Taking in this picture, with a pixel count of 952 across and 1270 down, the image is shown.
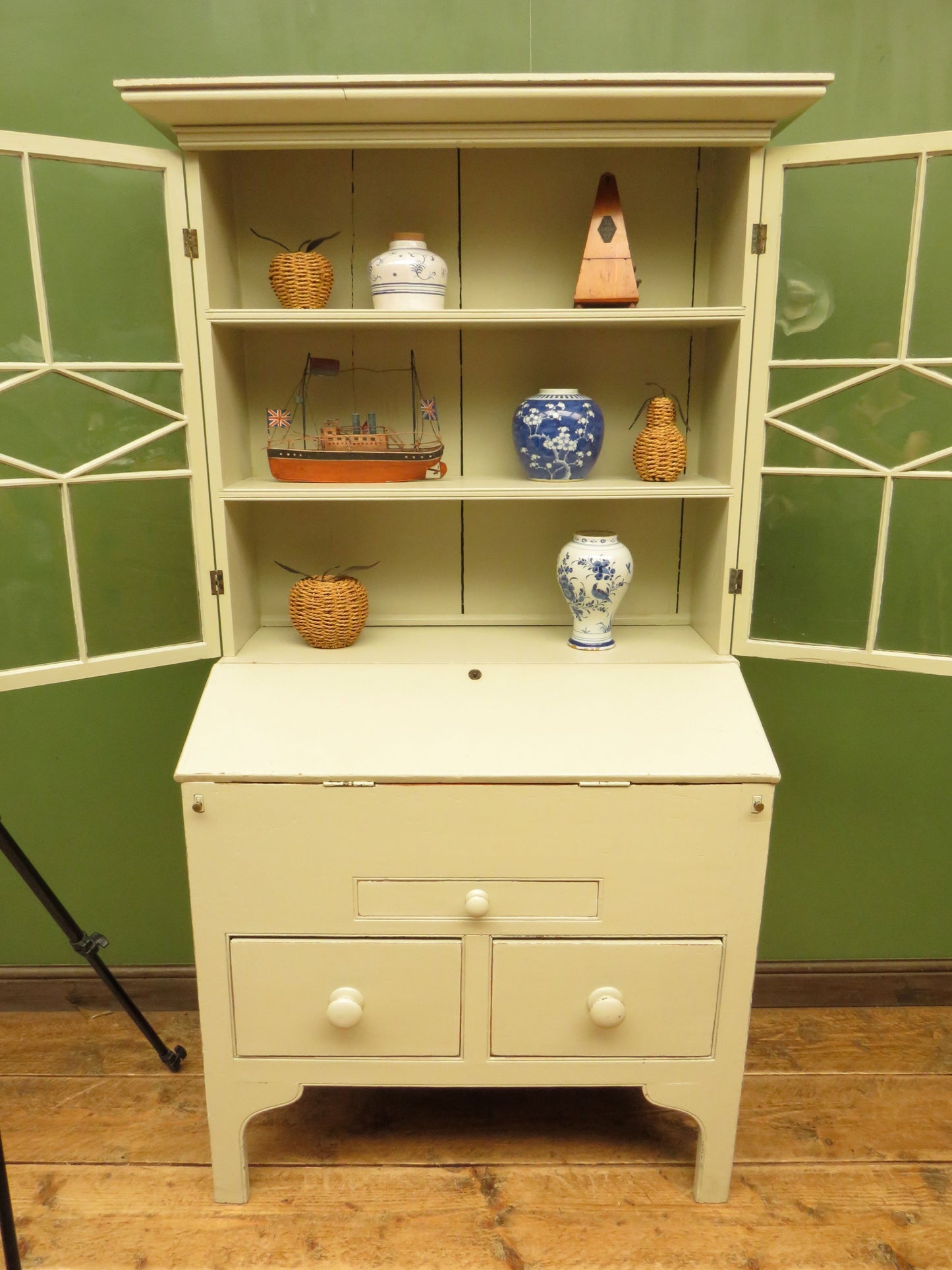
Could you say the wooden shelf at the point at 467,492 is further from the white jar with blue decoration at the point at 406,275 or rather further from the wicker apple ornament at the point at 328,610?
the white jar with blue decoration at the point at 406,275

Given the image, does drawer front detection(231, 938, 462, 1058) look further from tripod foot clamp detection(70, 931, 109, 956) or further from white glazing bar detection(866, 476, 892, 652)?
white glazing bar detection(866, 476, 892, 652)

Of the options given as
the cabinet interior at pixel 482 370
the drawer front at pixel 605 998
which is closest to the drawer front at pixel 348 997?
the drawer front at pixel 605 998

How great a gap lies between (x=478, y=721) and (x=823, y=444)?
0.86 m

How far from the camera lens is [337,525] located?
6.45ft

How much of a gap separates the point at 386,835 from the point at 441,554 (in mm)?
731

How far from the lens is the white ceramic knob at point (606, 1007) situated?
1538mm

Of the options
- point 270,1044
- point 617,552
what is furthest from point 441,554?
point 270,1044

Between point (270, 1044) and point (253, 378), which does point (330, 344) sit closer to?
point (253, 378)

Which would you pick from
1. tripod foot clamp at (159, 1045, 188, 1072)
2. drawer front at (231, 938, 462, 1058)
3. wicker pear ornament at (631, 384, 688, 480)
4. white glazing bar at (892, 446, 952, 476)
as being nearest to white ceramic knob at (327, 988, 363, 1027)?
drawer front at (231, 938, 462, 1058)

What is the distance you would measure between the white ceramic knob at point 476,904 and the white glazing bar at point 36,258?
1.25 meters

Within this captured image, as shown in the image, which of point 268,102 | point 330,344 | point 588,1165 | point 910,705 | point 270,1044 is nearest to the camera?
point 268,102

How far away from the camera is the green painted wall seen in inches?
70.6

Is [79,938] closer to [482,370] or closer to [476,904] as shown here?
[476,904]

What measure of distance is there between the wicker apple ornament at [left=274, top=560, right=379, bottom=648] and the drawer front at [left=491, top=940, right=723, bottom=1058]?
708 millimetres
